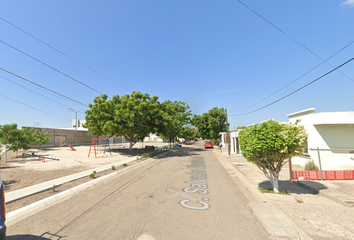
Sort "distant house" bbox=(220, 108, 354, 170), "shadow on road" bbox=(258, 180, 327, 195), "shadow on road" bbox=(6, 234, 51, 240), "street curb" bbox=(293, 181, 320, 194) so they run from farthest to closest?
"distant house" bbox=(220, 108, 354, 170)
"shadow on road" bbox=(258, 180, 327, 195)
"street curb" bbox=(293, 181, 320, 194)
"shadow on road" bbox=(6, 234, 51, 240)

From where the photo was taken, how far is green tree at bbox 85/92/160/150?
19.9m

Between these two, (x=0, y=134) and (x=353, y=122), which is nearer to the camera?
(x=353, y=122)

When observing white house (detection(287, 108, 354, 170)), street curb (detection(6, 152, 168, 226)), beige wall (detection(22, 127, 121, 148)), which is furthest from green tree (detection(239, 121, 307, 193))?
beige wall (detection(22, 127, 121, 148))

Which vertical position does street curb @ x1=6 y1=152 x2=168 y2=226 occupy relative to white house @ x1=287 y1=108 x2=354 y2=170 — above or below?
below

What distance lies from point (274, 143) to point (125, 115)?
661 inches

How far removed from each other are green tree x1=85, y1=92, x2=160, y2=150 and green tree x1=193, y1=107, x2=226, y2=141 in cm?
1761

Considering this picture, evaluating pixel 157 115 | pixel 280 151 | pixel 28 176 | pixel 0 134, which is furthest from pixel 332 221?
pixel 0 134

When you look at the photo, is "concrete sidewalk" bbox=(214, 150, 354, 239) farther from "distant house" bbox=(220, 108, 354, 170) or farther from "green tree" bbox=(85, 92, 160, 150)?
"green tree" bbox=(85, 92, 160, 150)

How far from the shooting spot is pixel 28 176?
9.03 meters

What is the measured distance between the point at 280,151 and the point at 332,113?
8.23 metres

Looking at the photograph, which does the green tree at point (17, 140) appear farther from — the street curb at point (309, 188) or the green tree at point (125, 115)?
the street curb at point (309, 188)

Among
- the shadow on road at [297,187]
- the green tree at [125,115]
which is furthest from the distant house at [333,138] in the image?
the green tree at [125,115]

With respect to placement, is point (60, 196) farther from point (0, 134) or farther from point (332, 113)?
point (332, 113)

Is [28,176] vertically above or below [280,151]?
below
